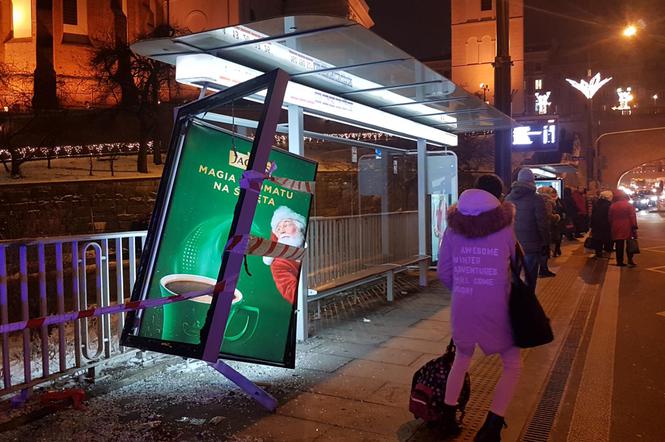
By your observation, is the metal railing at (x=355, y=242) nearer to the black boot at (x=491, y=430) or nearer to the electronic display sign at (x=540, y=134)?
the electronic display sign at (x=540, y=134)

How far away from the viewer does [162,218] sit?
460 centimetres

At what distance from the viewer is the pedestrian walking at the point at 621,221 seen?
12859 millimetres

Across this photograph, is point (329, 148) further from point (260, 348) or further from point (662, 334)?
point (260, 348)

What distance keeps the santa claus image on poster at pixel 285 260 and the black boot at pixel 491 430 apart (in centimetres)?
194

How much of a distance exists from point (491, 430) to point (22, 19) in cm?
4770

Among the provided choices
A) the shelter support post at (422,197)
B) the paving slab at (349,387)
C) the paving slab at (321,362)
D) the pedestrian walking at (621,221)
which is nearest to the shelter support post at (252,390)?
the paving slab at (349,387)

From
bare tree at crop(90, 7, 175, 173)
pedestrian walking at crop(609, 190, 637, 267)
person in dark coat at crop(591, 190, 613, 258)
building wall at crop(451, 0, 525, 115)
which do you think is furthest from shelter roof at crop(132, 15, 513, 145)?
building wall at crop(451, 0, 525, 115)

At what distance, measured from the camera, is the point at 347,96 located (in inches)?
287

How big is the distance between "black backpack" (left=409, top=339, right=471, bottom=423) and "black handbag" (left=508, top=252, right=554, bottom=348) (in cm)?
56

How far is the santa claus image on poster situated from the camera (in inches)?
190

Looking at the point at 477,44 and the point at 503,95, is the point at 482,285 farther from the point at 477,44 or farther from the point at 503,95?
the point at 477,44

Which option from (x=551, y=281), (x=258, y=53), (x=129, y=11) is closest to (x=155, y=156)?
(x=129, y=11)

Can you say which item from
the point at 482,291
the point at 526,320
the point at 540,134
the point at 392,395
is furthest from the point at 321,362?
Answer: the point at 540,134

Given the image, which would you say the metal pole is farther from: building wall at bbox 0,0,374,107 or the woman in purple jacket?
building wall at bbox 0,0,374,107
